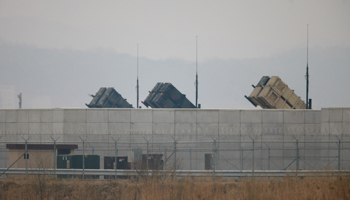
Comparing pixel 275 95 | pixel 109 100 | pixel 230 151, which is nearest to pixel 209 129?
pixel 230 151

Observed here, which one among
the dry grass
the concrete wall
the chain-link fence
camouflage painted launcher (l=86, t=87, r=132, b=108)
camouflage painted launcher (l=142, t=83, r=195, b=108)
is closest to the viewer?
the dry grass

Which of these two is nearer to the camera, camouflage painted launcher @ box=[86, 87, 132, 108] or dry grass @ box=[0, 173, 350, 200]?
dry grass @ box=[0, 173, 350, 200]

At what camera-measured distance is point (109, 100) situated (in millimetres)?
44219

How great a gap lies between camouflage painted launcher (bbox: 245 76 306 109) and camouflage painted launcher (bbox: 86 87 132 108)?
14156 millimetres

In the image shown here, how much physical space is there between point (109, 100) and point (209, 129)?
16.4 meters

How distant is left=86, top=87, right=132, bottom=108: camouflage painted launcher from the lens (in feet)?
145

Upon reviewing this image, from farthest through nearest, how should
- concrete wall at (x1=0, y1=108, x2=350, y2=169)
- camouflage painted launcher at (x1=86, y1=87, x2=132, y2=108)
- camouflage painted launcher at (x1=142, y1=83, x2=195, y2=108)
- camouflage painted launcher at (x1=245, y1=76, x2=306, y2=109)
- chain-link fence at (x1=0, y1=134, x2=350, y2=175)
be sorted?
camouflage painted launcher at (x1=86, y1=87, x2=132, y2=108) < camouflage painted launcher at (x1=142, y1=83, x2=195, y2=108) < camouflage painted launcher at (x1=245, y1=76, x2=306, y2=109) < concrete wall at (x1=0, y1=108, x2=350, y2=169) < chain-link fence at (x1=0, y1=134, x2=350, y2=175)

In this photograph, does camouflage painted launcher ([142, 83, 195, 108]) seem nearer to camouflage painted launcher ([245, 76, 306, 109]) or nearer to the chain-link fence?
camouflage painted launcher ([245, 76, 306, 109])

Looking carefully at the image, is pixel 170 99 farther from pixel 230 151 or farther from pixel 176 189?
pixel 176 189

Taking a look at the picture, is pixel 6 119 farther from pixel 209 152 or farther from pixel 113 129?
pixel 209 152

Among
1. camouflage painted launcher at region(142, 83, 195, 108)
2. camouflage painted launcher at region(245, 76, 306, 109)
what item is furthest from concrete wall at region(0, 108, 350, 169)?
camouflage painted launcher at region(142, 83, 195, 108)

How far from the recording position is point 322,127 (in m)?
30.9

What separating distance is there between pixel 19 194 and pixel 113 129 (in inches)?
477

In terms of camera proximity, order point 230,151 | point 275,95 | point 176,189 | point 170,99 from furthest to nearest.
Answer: point 170,99 < point 275,95 < point 230,151 < point 176,189
